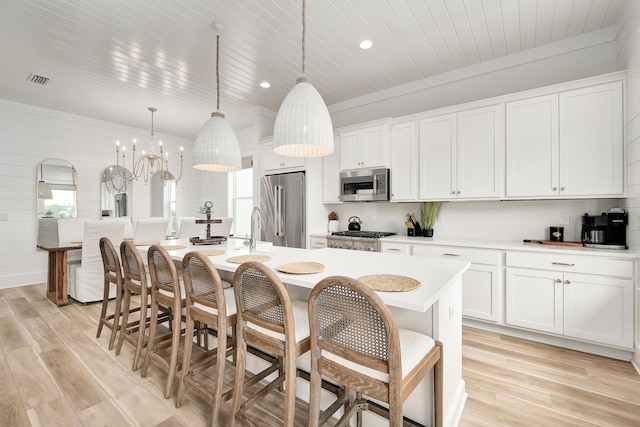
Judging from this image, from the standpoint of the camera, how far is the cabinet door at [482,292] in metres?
2.79

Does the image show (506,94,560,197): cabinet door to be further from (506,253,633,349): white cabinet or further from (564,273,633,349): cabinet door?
(564,273,633,349): cabinet door

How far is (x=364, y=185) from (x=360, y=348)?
9.73 feet

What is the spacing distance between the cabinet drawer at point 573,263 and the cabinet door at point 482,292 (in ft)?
0.68

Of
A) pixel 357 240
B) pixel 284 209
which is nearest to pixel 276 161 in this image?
pixel 284 209

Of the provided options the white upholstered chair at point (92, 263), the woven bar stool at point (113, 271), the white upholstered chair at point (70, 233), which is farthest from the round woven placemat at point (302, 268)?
the white upholstered chair at point (70, 233)

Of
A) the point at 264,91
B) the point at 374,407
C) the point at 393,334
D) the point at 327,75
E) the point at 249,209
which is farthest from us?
the point at 249,209

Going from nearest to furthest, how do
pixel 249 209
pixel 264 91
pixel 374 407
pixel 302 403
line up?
pixel 374 407
pixel 302 403
pixel 264 91
pixel 249 209

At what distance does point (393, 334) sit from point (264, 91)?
3980mm

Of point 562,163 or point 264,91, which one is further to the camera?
point 264,91

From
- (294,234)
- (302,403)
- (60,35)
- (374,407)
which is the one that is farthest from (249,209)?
(374,407)

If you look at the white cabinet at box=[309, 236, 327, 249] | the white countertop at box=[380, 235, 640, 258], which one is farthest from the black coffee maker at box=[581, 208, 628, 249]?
the white cabinet at box=[309, 236, 327, 249]

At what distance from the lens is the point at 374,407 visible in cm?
143

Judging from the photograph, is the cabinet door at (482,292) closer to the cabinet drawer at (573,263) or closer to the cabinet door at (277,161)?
the cabinet drawer at (573,263)

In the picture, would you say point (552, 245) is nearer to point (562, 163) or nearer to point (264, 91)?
point (562, 163)
